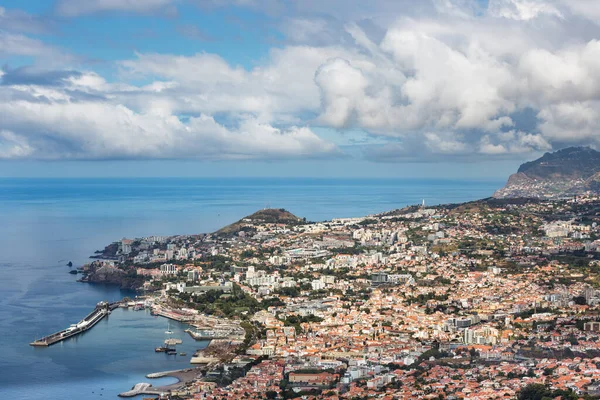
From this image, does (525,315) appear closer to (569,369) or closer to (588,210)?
(569,369)

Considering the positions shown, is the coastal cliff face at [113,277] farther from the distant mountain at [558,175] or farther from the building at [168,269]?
the distant mountain at [558,175]

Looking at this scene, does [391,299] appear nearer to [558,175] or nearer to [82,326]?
[82,326]

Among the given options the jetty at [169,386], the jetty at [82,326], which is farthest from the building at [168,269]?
the jetty at [169,386]

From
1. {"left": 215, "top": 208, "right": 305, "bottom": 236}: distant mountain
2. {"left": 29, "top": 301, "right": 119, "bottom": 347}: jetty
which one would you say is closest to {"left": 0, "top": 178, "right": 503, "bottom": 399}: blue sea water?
{"left": 29, "top": 301, "right": 119, "bottom": 347}: jetty

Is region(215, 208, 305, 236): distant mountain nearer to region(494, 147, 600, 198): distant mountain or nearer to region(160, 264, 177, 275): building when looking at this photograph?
region(160, 264, 177, 275): building

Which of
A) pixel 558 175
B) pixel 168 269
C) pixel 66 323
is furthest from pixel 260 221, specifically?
pixel 558 175

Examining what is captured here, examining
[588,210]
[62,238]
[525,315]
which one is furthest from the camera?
[62,238]

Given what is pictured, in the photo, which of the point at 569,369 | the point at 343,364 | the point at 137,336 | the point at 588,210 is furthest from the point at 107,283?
the point at 588,210
